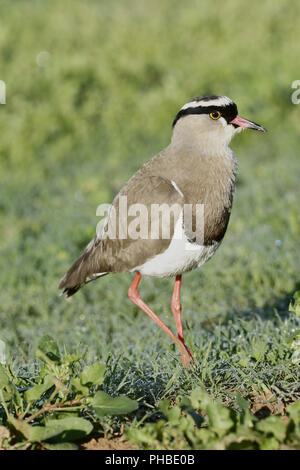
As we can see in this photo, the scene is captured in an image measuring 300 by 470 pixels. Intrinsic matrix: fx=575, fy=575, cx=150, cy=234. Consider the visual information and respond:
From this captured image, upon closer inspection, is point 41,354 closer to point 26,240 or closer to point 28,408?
point 28,408

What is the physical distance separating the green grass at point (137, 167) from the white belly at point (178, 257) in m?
0.42

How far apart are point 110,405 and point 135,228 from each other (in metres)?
1.22

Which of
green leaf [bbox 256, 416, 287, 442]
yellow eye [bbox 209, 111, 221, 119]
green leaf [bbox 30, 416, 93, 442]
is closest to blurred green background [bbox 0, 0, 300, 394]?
green leaf [bbox 30, 416, 93, 442]

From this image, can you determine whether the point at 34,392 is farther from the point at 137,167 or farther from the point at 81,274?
the point at 137,167

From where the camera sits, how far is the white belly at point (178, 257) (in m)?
3.32

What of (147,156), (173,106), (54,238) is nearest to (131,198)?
(54,238)

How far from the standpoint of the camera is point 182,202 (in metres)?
3.34

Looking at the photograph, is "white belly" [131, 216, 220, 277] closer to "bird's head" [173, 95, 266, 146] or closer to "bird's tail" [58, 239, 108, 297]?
"bird's tail" [58, 239, 108, 297]

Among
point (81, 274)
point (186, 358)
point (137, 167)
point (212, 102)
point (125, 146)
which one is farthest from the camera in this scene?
point (125, 146)

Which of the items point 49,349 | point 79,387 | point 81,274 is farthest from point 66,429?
point 81,274

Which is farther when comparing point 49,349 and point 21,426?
point 49,349

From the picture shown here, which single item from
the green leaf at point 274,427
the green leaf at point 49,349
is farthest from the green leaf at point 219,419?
the green leaf at point 49,349

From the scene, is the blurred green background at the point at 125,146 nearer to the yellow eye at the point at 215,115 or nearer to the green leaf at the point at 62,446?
the green leaf at the point at 62,446

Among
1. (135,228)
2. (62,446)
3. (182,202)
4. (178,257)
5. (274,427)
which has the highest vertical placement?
(182,202)
